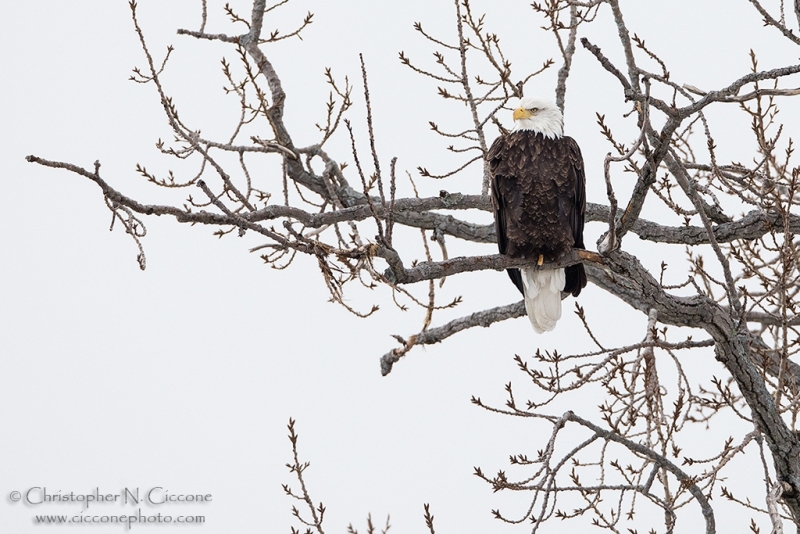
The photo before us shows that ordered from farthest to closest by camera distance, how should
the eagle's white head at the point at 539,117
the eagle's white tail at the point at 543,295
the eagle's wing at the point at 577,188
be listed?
the eagle's white tail at the point at 543,295
the eagle's white head at the point at 539,117
the eagle's wing at the point at 577,188

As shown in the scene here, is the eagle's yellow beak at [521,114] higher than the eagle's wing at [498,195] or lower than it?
higher

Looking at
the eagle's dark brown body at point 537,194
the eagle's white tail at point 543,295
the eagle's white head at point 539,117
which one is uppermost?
the eagle's white head at point 539,117

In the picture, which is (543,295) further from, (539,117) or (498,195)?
(539,117)

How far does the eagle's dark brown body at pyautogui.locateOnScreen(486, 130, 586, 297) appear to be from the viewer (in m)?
3.58

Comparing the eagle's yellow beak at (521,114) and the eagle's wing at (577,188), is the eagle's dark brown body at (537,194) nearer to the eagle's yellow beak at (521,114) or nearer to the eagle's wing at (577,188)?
the eagle's wing at (577,188)

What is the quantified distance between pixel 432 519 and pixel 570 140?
→ 2.08 metres

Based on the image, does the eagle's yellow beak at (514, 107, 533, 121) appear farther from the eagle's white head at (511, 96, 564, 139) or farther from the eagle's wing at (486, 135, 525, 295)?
the eagle's wing at (486, 135, 525, 295)

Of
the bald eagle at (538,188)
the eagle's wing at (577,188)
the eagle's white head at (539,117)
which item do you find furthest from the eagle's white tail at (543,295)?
the eagle's white head at (539,117)

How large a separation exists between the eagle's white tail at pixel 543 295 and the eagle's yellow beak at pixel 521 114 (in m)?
0.74

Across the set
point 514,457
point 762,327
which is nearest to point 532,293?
point 514,457

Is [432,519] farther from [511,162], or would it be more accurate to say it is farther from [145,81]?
[145,81]

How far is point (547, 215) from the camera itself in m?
3.55

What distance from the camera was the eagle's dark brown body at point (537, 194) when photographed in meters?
3.58

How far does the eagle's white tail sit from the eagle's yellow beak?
2.42 feet
